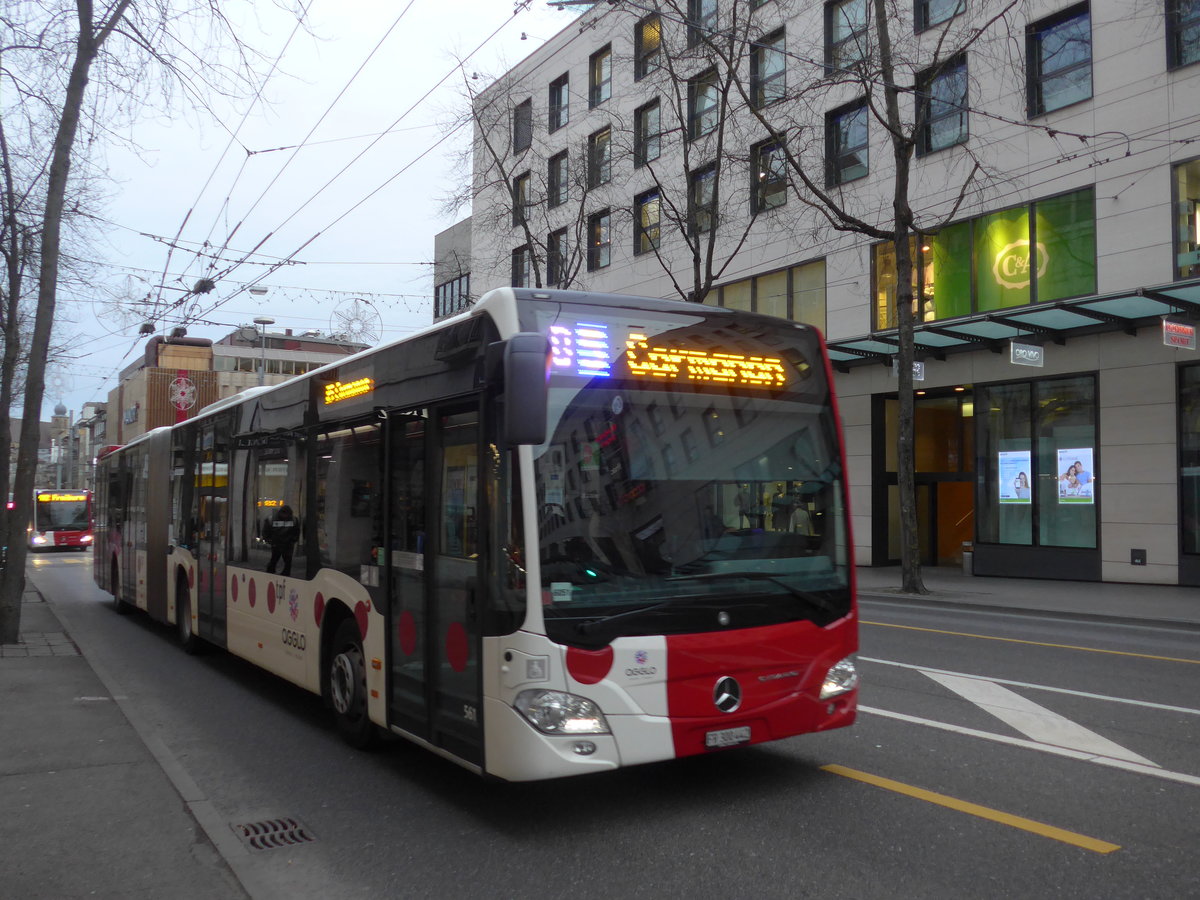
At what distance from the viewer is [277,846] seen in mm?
5234

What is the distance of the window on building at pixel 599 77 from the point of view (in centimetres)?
3412

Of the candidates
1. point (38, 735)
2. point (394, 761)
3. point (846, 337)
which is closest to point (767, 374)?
point (394, 761)

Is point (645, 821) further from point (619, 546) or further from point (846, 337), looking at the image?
point (846, 337)

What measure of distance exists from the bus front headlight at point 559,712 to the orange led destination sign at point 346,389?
282cm

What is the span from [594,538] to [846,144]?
23.3m

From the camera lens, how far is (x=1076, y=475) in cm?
2156

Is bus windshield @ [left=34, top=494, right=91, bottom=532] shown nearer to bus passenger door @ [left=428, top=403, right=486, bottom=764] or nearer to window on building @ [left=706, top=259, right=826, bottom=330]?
window on building @ [left=706, top=259, right=826, bottom=330]

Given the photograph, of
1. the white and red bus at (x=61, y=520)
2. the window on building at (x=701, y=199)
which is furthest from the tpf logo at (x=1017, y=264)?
the white and red bus at (x=61, y=520)

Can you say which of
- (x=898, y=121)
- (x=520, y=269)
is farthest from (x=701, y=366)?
(x=520, y=269)

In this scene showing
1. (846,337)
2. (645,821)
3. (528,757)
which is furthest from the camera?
(846,337)

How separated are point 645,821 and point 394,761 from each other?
218 centimetres

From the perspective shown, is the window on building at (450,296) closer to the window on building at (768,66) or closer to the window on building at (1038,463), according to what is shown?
the window on building at (768,66)

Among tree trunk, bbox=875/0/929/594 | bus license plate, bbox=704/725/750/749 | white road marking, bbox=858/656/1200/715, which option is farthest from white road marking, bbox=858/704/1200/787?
tree trunk, bbox=875/0/929/594

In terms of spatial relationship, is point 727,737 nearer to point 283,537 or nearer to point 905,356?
point 283,537
